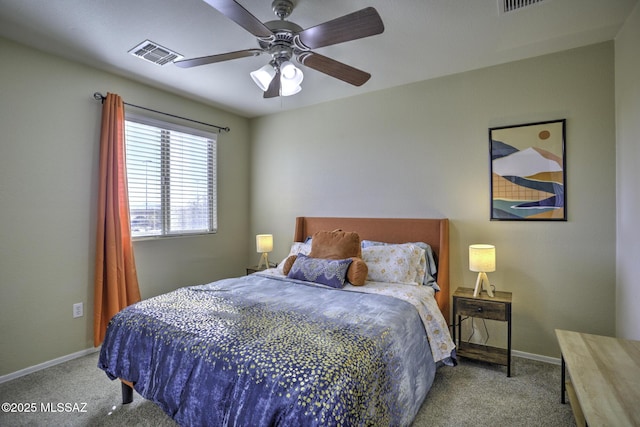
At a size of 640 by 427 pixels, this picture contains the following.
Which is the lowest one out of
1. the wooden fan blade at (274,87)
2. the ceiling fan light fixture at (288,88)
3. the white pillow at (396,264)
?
the white pillow at (396,264)

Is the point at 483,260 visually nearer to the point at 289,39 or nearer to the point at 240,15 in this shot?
the point at 289,39

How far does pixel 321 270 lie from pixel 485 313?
4.53ft

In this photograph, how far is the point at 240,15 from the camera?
5.04ft

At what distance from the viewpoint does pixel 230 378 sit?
140 cm

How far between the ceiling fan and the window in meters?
1.56

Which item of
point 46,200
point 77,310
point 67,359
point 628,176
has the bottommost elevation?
point 67,359

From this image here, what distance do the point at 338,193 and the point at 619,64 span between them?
264 cm

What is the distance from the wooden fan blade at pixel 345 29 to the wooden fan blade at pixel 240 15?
0.22 meters

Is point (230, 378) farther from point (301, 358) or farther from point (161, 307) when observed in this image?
point (161, 307)

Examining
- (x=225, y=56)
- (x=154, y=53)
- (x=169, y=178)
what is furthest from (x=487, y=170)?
(x=169, y=178)

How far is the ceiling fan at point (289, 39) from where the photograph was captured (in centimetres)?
154

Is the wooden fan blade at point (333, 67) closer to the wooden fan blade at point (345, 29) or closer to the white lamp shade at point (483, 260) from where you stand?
the wooden fan blade at point (345, 29)

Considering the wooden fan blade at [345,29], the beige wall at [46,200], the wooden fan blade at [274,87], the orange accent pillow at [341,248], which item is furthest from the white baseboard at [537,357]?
the beige wall at [46,200]

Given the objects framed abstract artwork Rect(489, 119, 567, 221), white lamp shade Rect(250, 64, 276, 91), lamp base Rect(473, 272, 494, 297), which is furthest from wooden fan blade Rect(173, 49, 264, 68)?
lamp base Rect(473, 272, 494, 297)
